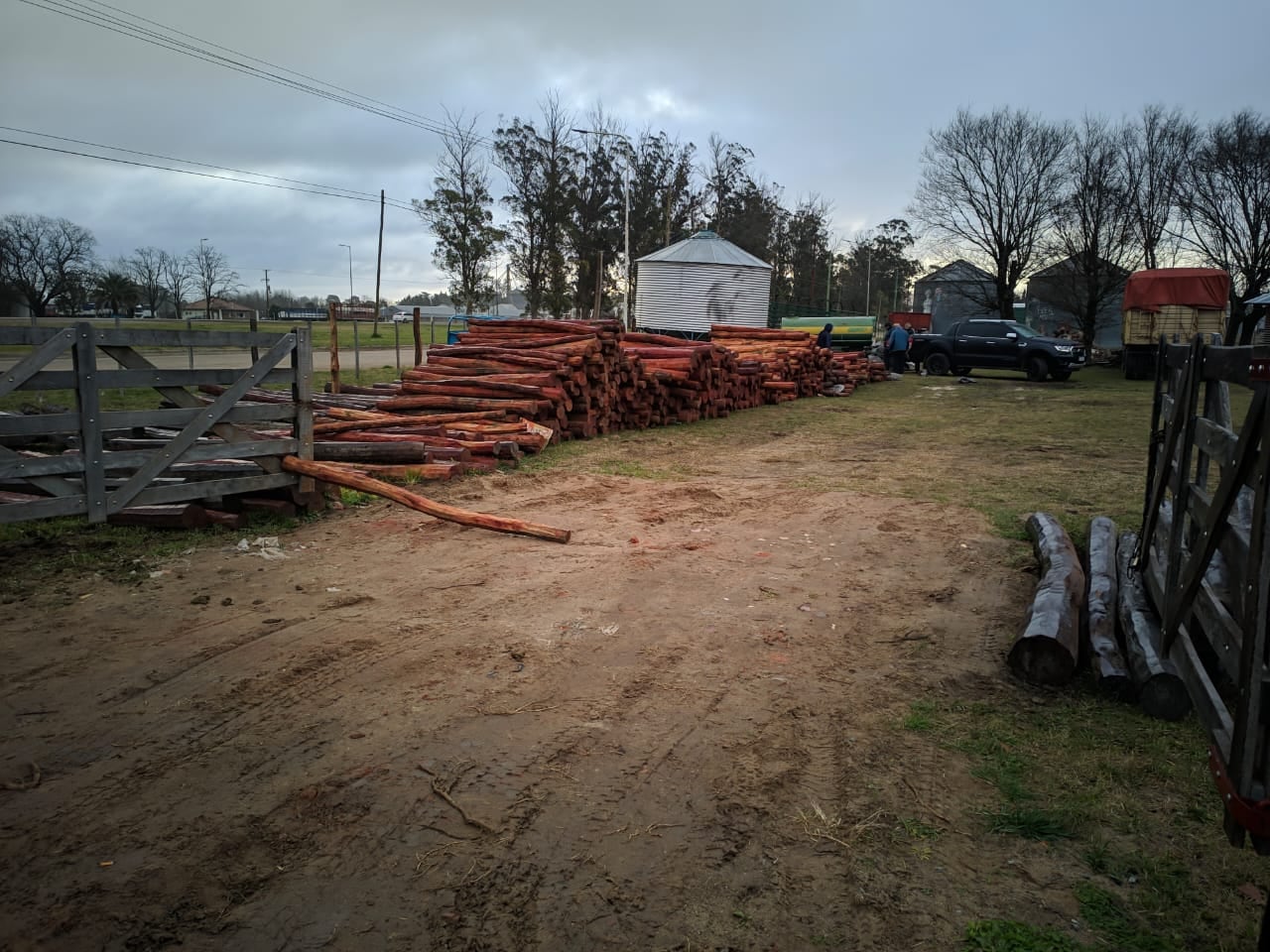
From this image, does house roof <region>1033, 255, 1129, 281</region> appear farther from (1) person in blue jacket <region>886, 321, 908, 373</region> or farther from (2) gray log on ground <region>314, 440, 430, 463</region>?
(2) gray log on ground <region>314, 440, 430, 463</region>

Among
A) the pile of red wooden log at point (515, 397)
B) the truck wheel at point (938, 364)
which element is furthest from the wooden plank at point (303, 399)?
the truck wheel at point (938, 364)

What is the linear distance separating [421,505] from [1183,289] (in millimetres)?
30264

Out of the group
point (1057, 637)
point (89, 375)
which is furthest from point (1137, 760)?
point (89, 375)

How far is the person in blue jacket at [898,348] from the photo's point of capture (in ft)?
107

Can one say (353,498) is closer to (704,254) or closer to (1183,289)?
→ (1183,289)

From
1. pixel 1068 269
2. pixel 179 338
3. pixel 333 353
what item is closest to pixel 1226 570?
pixel 179 338

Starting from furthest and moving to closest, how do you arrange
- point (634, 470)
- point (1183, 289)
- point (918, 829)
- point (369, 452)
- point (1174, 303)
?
1. point (1174, 303)
2. point (1183, 289)
3. point (634, 470)
4. point (369, 452)
5. point (918, 829)

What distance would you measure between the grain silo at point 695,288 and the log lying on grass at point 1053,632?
107 feet

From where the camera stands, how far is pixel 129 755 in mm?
3521

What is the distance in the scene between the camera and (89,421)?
620 cm

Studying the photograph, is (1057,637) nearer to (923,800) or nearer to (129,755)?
(923,800)

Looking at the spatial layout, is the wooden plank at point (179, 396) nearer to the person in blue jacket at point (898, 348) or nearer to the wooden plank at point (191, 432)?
the wooden plank at point (191, 432)

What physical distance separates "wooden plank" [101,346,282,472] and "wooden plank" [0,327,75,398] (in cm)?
38

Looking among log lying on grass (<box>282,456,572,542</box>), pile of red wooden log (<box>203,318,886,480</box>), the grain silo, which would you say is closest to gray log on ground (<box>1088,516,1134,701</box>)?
log lying on grass (<box>282,456,572,542</box>)
